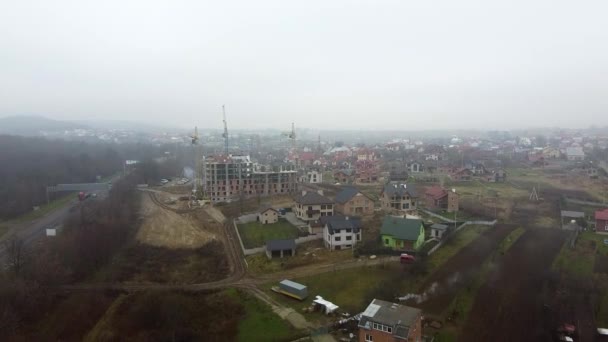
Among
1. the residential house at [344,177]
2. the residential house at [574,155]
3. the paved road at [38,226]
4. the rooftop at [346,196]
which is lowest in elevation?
the paved road at [38,226]

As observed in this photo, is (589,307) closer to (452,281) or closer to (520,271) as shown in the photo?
(520,271)

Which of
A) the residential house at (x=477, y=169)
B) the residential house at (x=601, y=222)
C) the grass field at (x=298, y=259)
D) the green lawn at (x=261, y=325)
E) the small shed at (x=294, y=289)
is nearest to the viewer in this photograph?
the green lawn at (x=261, y=325)

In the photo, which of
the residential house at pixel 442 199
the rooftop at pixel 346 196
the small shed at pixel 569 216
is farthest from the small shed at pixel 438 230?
the small shed at pixel 569 216

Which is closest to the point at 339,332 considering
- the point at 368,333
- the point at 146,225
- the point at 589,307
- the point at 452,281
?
the point at 368,333

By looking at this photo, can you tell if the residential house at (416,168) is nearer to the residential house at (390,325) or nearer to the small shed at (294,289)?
the small shed at (294,289)

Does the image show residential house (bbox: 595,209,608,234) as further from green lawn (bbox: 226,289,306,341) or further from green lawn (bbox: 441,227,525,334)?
green lawn (bbox: 226,289,306,341)

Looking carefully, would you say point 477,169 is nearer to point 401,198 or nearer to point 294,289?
point 401,198

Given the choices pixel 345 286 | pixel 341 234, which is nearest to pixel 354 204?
pixel 341 234
